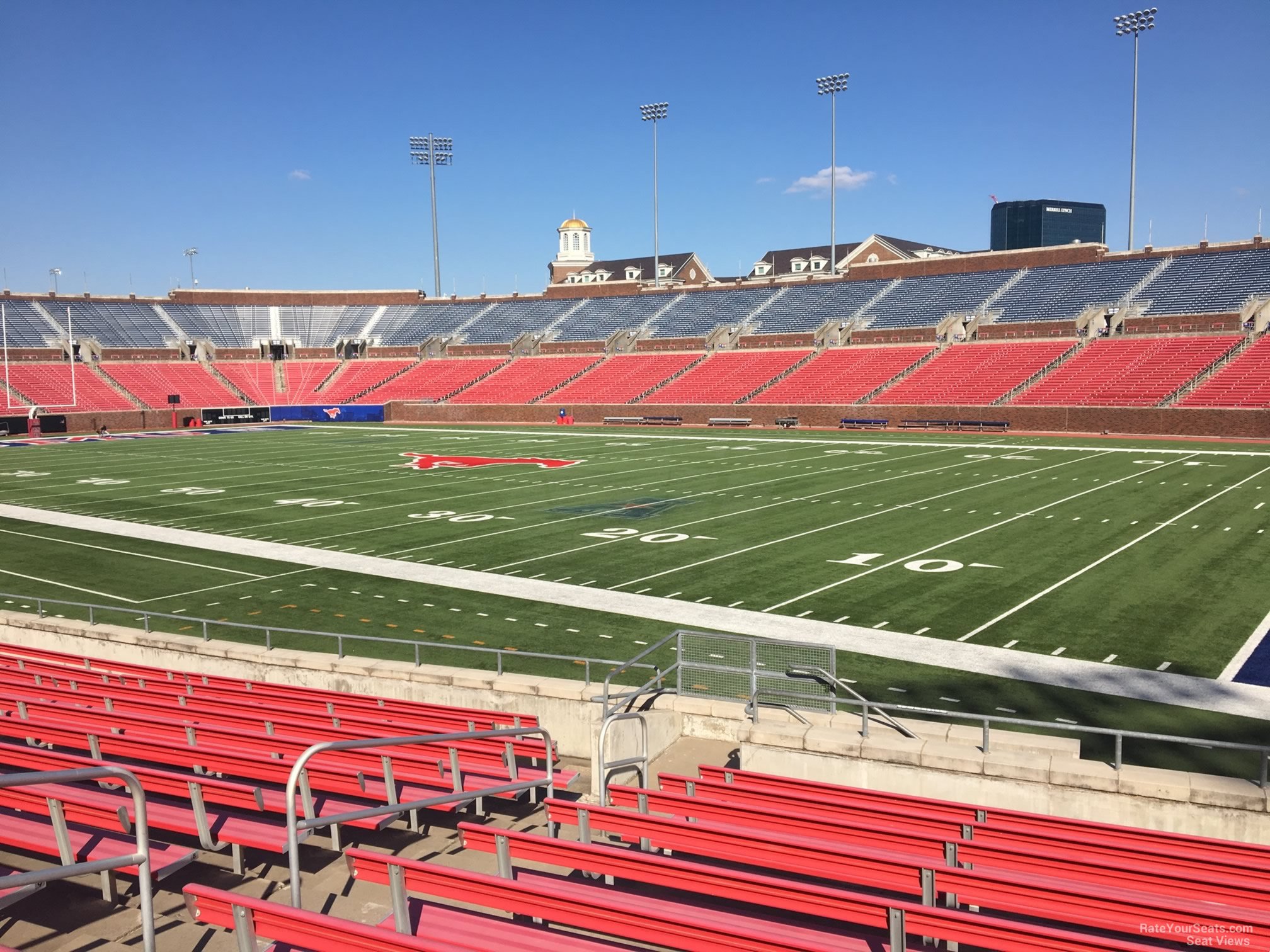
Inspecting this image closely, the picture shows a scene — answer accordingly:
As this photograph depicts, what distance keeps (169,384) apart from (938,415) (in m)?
60.7

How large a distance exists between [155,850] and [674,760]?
4461 millimetres

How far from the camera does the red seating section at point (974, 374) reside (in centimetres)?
5397

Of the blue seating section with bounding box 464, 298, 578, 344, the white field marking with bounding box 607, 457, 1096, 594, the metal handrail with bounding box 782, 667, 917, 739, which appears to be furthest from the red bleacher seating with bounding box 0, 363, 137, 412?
the metal handrail with bounding box 782, 667, 917, 739

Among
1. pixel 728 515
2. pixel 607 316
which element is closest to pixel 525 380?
pixel 607 316

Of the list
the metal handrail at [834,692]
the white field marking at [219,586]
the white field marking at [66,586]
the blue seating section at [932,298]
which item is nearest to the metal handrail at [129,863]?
the metal handrail at [834,692]

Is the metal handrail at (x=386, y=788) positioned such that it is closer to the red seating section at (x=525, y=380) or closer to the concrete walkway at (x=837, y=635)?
the concrete walkway at (x=837, y=635)

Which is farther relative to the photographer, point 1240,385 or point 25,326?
point 25,326

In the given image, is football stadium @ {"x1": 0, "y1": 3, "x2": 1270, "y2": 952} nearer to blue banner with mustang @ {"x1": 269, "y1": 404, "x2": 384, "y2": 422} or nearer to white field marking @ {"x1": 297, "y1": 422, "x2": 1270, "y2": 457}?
white field marking @ {"x1": 297, "y1": 422, "x2": 1270, "y2": 457}

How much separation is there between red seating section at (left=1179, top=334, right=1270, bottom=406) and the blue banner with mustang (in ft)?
177

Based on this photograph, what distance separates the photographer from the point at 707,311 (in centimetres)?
8106

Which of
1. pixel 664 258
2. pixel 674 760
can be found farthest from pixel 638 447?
pixel 664 258

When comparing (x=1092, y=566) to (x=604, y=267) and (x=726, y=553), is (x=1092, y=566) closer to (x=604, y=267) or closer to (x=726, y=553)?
(x=726, y=553)

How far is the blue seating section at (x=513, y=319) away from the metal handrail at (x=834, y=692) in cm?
7714

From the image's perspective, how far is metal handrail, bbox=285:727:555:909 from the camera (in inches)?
187
